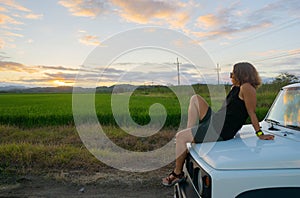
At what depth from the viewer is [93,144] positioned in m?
8.73

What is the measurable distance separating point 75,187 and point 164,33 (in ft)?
10.6

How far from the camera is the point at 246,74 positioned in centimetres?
331

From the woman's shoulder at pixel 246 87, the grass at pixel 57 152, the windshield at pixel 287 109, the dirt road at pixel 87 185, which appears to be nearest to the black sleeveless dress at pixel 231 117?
the woman's shoulder at pixel 246 87

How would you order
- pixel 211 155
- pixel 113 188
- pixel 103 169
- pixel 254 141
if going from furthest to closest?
pixel 103 169 → pixel 113 188 → pixel 254 141 → pixel 211 155

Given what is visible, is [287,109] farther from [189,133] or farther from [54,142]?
[54,142]

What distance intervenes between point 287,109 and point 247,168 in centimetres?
165

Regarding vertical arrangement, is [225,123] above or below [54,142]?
Answer: above

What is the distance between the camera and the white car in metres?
2.13

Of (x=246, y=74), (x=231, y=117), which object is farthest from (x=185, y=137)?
(x=246, y=74)

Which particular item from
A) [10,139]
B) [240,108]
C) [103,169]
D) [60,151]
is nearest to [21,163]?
[60,151]

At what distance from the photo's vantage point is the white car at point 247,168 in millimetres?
2129

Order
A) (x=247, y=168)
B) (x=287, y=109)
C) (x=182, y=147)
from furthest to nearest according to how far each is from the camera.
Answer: (x=287, y=109) → (x=182, y=147) → (x=247, y=168)

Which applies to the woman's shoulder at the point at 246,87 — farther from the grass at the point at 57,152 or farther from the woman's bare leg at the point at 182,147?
the grass at the point at 57,152

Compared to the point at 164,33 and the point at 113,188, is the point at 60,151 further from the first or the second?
the point at 164,33
